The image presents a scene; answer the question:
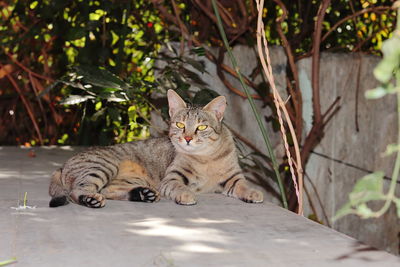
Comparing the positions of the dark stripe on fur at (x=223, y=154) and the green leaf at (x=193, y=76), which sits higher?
the green leaf at (x=193, y=76)

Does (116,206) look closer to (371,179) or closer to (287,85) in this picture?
(287,85)

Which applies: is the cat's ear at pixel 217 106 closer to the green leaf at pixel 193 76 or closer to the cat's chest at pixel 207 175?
the cat's chest at pixel 207 175

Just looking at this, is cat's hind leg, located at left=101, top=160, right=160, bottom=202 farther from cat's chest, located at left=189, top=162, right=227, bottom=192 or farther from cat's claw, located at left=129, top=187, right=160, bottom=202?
cat's chest, located at left=189, top=162, right=227, bottom=192

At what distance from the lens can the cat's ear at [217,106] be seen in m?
3.96

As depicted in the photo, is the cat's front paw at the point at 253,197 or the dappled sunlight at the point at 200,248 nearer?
the dappled sunlight at the point at 200,248

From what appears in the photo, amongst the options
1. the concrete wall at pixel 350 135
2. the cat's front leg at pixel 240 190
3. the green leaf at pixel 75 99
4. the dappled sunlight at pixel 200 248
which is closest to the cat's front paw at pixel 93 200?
the cat's front leg at pixel 240 190

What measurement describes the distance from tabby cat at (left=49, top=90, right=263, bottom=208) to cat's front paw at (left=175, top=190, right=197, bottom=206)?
0.13 feet

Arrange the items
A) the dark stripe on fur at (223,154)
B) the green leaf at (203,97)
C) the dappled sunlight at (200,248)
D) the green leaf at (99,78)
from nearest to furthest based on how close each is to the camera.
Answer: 1. the dappled sunlight at (200,248)
2. the dark stripe on fur at (223,154)
3. the green leaf at (99,78)
4. the green leaf at (203,97)

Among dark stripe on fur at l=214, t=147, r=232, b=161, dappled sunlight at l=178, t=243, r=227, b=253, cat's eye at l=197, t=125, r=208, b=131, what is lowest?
dappled sunlight at l=178, t=243, r=227, b=253

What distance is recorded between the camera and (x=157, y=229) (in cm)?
286

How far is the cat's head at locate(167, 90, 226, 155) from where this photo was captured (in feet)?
12.7

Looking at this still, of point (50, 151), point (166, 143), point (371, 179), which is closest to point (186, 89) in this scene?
point (166, 143)

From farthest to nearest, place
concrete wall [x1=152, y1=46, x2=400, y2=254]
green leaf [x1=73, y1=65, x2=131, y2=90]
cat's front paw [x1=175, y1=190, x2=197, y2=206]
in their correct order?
concrete wall [x1=152, y1=46, x2=400, y2=254] < green leaf [x1=73, y1=65, x2=131, y2=90] < cat's front paw [x1=175, y1=190, x2=197, y2=206]

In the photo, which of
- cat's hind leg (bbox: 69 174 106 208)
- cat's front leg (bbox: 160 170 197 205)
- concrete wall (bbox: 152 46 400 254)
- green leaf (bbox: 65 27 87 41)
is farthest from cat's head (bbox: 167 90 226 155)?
concrete wall (bbox: 152 46 400 254)
